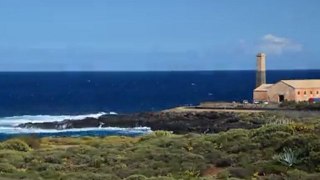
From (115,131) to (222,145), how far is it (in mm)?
45685

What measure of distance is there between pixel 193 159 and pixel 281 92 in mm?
58019

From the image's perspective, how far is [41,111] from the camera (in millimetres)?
97750

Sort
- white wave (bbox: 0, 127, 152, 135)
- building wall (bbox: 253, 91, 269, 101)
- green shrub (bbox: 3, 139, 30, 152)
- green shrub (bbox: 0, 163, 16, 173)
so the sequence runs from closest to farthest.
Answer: green shrub (bbox: 0, 163, 16, 173)
green shrub (bbox: 3, 139, 30, 152)
white wave (bbox: 0, 127, 152, 135)
building wall (bbox: 253, 91, 269, 101)

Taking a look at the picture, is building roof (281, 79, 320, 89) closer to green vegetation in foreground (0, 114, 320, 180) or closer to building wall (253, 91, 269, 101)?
building wall (253, 91, 269, 101)

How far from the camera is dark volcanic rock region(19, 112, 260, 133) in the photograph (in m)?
59.8

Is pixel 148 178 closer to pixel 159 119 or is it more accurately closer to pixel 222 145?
pixel 222 145

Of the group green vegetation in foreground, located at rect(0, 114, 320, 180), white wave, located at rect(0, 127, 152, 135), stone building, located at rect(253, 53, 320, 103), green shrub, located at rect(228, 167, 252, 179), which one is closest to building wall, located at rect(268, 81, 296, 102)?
stone building, located at rect(253, 53, 320, 103)

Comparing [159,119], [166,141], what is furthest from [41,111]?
[166,141]

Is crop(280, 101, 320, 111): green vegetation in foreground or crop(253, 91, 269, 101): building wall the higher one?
crop(253, 91, 269, 101): building wall

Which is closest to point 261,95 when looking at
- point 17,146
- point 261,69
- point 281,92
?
point 281,92

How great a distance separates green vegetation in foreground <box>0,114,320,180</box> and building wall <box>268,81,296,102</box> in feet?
177

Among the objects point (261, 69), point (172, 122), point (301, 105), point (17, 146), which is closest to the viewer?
point (17, 146)

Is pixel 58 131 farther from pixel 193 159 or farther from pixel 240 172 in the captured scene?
pixel 240 172

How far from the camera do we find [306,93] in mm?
75812
